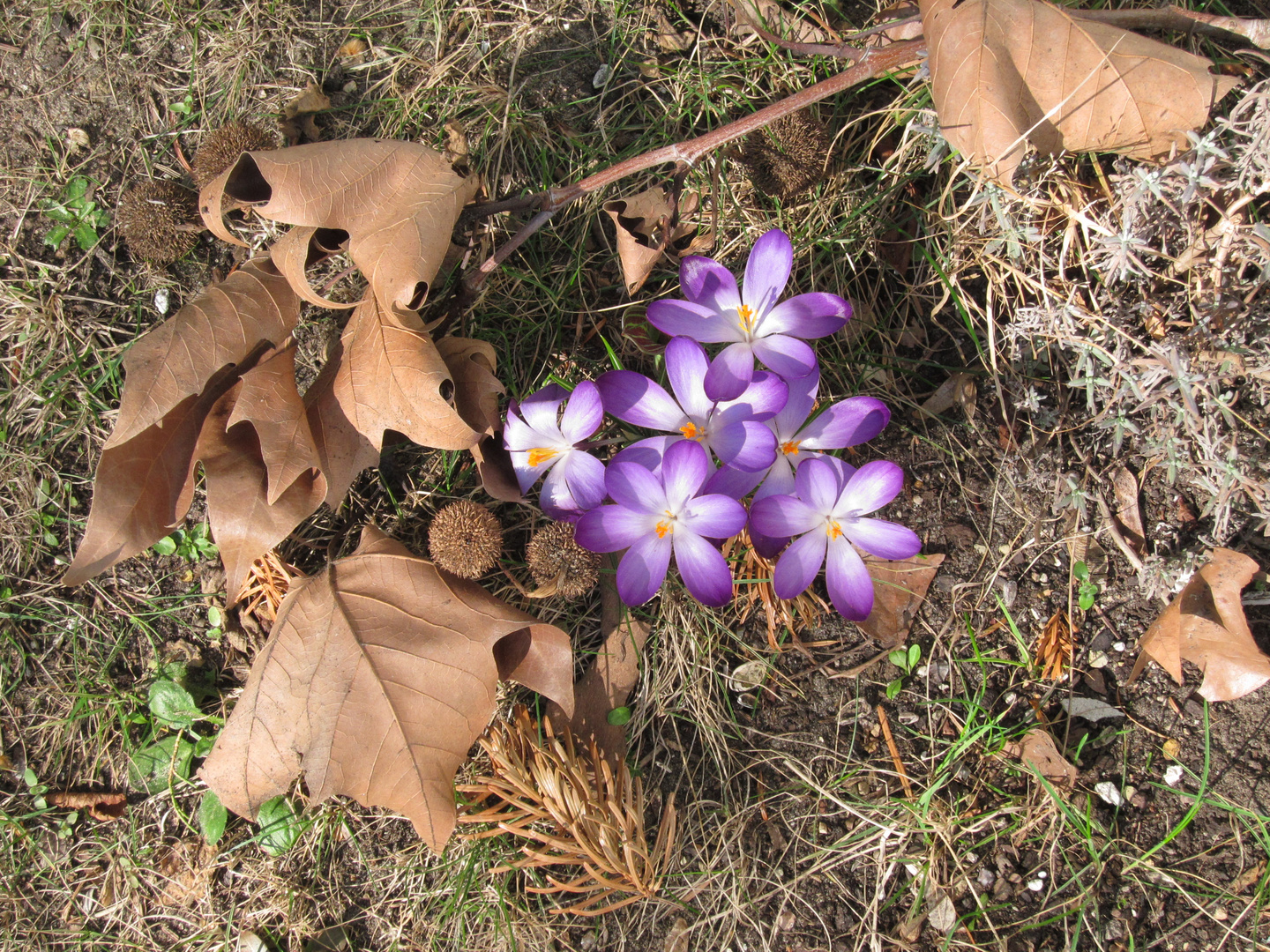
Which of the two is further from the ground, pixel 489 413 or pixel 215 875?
Answer: pixel 489 413

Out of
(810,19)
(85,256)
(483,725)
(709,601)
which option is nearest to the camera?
(709,601)

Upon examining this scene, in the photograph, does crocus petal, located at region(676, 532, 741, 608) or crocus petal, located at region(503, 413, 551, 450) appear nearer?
crocus petal, located at region(676, 532, 741, 608)

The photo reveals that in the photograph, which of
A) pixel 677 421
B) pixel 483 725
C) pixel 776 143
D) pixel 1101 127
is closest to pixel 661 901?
pixel 483 725

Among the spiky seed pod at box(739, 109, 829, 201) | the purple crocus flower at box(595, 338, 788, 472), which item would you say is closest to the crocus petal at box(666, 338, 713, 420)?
the purple crocus flower at box(595, 338, 788, 472)

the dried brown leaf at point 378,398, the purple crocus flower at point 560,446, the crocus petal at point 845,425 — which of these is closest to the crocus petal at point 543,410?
the purple crocus flower at point 560,446

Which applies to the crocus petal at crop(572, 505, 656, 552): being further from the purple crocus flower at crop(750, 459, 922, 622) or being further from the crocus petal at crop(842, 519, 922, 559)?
the crocus petal at crop(842, 519, 922, 559)

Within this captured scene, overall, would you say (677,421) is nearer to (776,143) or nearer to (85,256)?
(776,143)

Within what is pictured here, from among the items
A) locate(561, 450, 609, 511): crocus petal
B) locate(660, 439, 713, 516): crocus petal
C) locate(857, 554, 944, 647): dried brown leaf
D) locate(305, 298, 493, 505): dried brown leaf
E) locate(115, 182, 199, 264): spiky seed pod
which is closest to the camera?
locate(660, 439, 713, 516): crocus petal
